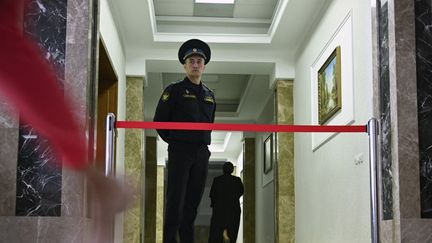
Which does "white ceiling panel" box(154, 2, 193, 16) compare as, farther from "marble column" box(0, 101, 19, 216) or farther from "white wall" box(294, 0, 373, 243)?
"marble column" box(0, 101, 19, 216)

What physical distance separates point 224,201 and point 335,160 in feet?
9.69

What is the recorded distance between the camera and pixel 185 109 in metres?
4.17

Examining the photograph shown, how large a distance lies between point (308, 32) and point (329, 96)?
4.45 ft

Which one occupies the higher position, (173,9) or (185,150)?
(173,9)

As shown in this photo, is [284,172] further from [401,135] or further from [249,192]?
[249,192]

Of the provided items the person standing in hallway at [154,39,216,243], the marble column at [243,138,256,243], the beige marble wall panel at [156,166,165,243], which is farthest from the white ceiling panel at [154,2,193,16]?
the beige marble wall panel at [156,166,165,243]

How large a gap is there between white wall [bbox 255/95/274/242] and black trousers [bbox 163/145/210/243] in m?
6.34

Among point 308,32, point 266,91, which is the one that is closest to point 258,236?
point 266,91

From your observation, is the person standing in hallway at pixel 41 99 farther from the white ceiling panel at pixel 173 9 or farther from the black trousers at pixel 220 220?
the black trousers at pixel 220 220

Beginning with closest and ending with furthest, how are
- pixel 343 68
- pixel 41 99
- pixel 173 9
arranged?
pixel 41 99
pixel 343 68
pixel 173 9

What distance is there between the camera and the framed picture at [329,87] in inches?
221

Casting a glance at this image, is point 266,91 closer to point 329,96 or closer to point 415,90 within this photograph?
point 329,96

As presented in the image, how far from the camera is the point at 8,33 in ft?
0.70

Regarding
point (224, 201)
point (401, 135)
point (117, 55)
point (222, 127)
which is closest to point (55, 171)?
point (222, 127)
